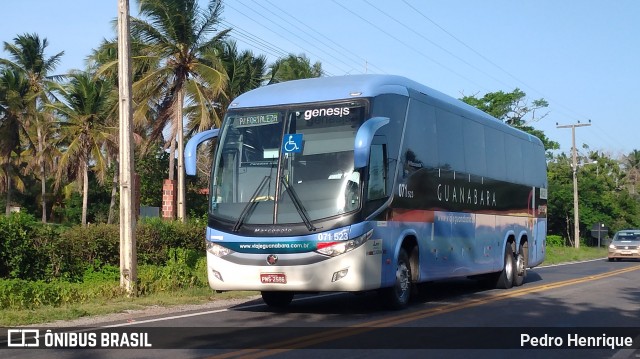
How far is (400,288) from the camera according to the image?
1261 centimetres

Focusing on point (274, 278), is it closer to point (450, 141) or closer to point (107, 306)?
point (107, 306)

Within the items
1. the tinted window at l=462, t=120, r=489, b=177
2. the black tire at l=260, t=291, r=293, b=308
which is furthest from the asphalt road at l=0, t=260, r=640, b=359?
the tinted window at l=462, t=120, r=489, b=177

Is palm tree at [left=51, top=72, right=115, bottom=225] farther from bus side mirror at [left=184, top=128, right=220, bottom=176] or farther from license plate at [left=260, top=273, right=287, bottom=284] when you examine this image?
license plate at [left=260, top=273, right=287, bottom=284]

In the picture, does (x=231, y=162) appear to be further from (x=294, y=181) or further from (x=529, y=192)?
(x=529, y=192)

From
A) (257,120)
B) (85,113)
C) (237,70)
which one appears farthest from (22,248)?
(85,113)

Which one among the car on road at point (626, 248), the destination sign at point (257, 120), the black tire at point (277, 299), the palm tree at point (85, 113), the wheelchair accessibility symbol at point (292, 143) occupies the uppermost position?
the palm tree at point (85, 113)

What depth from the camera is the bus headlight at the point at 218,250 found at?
11680 millimetres

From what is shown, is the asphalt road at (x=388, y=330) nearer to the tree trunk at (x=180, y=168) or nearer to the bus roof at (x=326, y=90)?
the bus roof at (x=326, y=90)

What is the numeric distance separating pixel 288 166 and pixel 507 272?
8912mm

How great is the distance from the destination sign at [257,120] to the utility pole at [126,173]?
3625 millimetres

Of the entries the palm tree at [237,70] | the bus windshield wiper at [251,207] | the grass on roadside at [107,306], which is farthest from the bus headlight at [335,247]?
the palm tree at [237,70]

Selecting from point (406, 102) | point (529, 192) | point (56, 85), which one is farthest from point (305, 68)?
point (406, 102)

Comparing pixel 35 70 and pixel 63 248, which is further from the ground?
pixel 35 70

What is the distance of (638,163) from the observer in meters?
107
